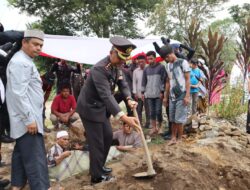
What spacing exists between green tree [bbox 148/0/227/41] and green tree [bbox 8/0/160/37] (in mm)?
1429

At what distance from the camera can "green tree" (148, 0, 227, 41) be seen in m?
22.3

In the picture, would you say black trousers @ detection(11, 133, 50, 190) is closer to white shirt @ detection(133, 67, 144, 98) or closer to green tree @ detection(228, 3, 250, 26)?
white shirt @ detection(133, 67, 144, 98)

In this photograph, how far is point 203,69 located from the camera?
785 cm

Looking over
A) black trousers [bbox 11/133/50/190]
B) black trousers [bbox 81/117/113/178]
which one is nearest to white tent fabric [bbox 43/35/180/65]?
black trousers [bbox 81/117/113/178]

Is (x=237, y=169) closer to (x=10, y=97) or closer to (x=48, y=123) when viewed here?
(x=10, y=97)

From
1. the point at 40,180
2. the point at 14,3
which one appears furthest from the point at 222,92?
the point at 14,3

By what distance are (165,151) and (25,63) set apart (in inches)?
89.3

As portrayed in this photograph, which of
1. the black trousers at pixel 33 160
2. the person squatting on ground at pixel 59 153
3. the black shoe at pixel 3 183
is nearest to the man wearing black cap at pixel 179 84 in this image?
the person squatting on ground at pixel 59 153

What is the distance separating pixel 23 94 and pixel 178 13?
67.4 feet

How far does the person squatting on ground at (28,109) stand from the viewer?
9.96 ft

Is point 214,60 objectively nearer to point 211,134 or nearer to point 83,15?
point 211,134

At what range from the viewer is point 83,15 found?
808 inches

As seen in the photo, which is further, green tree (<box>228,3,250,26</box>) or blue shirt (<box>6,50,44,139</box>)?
green tree (<box>228,3,250,26</box>)

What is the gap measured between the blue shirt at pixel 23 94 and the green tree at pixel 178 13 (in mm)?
19725
